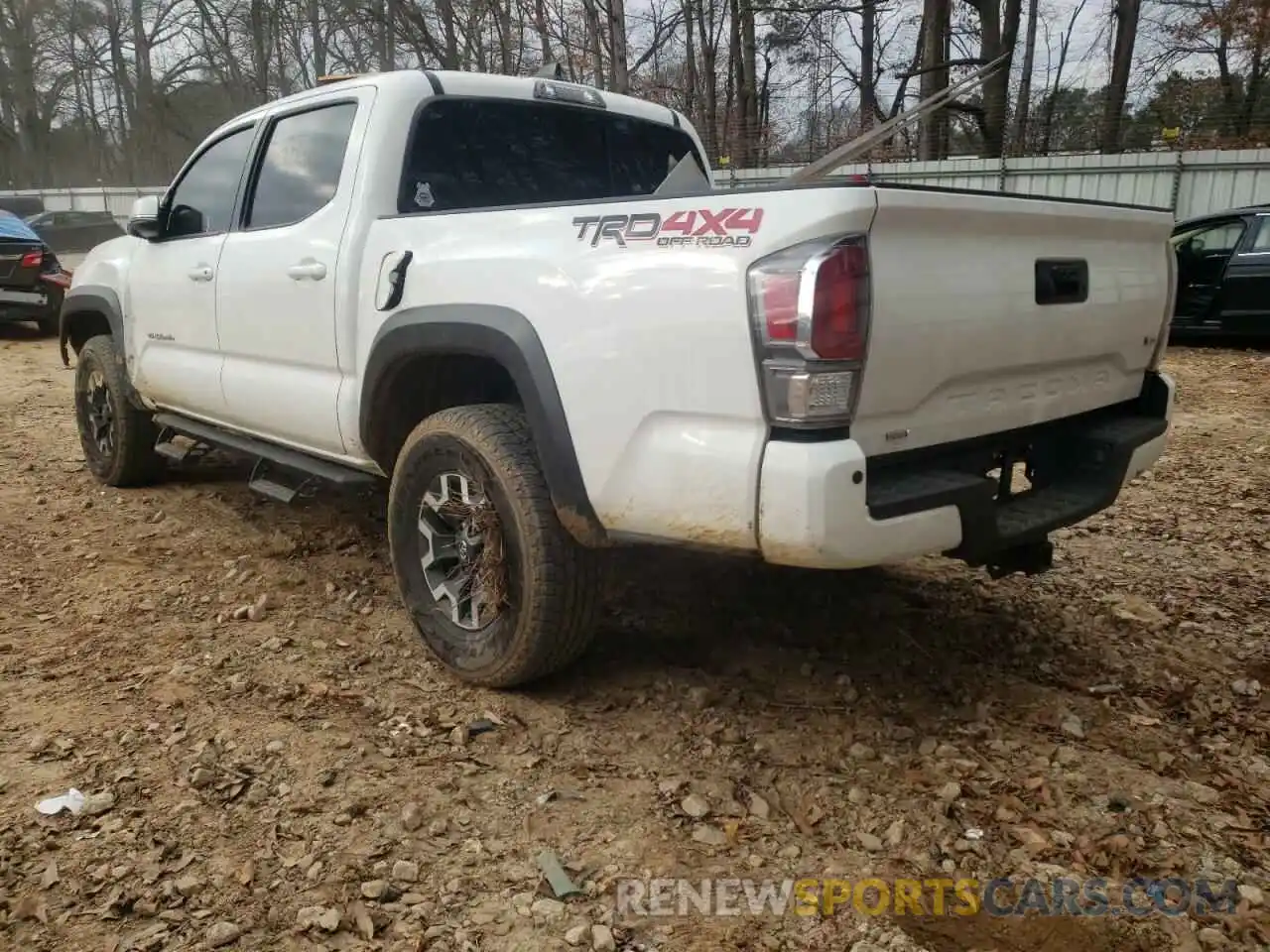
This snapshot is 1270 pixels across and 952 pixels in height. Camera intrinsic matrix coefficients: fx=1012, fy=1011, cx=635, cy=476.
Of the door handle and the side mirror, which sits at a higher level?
the side mirror

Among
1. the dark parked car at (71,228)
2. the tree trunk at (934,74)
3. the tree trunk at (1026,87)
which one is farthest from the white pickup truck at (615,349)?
the dark parked car at (71,228)

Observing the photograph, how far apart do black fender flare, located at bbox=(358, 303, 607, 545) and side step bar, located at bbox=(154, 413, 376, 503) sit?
33.3 inches

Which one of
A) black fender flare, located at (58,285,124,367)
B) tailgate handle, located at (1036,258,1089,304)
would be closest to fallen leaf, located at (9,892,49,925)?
tailgate handle, located at (1036,258,1089,304)

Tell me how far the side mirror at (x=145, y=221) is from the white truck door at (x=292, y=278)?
28.4 inches

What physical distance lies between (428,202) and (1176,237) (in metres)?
9.74

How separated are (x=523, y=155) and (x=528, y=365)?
147cm

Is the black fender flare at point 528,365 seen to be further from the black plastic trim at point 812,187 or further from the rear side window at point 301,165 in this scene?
the rear side window at point 301,165

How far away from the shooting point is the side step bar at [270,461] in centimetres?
376

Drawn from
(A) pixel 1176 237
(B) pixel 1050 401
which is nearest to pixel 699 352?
(B) pixel 1050 401

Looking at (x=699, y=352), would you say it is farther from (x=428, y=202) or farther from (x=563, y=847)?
(x=428, y=202)

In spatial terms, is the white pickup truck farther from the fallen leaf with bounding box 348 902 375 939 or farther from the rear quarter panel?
the fallen leaf with bounding box 348 902 375 939

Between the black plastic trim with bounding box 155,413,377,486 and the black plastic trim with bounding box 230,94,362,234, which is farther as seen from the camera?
the black plastic trim with bounding box 230,94,362,234

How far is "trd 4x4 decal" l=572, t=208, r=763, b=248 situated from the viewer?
2.36m

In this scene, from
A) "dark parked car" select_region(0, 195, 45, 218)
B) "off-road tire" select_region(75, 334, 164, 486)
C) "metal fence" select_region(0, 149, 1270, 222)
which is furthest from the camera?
"dark parked car" select_region(0, 195, 45, 218)
